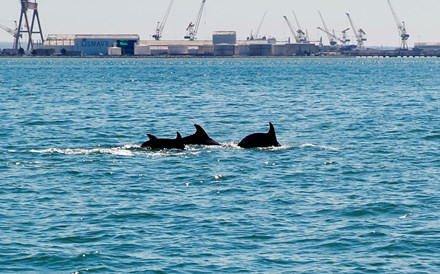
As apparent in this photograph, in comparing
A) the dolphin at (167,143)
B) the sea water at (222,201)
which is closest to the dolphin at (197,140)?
the sea water at (222,201)

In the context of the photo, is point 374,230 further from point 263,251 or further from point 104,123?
point 104,123

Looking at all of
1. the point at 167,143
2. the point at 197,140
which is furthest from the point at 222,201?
the point at 197,140

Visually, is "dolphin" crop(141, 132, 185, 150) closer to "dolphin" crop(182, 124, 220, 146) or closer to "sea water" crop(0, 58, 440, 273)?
"sea water" crop(0, 58, 440, 273)

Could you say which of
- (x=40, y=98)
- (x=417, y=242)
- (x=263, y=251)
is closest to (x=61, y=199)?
(x=263, y=251)

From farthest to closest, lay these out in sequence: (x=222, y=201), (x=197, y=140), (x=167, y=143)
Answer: (x=197, y=140), (x=167, y=143), (x=222, y=201)

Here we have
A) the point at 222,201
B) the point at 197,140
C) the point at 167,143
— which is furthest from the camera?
the point at 197,140

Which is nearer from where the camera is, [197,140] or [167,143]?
[167,143]

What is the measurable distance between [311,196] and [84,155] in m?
11.9

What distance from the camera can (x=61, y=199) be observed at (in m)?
26.9

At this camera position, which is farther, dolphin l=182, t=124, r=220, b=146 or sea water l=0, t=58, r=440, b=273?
dolphin l=182, t=124, r=220, b=146

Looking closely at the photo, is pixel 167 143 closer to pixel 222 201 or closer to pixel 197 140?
pixel 197 140

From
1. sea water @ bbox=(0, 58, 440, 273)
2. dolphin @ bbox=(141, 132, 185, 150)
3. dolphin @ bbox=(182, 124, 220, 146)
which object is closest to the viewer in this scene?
sea water @ bbox=(0, 58, 440, 273)

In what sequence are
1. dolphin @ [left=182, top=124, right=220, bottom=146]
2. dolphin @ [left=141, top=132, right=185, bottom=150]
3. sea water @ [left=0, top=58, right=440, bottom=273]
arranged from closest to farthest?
sea water @ [left=0, top=58, right=440, bottom=273]
dolphin @ [left=141, top=132, right=185, bottom=150]
dolphin @ [left=182, top=124, right=220, bottom=146]

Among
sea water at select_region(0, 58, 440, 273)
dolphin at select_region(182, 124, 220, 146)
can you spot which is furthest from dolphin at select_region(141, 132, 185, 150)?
dolphin at select_region(182, 124, 220, 146)
